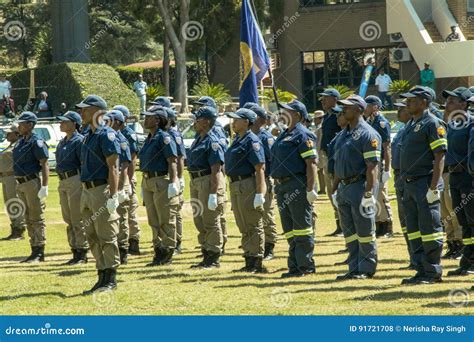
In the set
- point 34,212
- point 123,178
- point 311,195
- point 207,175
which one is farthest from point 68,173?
point 311,195

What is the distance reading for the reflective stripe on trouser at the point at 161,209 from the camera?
15.9 meters

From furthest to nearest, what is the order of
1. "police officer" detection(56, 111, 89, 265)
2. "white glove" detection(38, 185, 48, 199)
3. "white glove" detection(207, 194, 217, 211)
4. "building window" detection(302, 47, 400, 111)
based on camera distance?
1. "building window" detection(302, 47, 400, 111)
2. "white glove" detection(38, 185, 48, 199)
3. "police officer" detection(56, 111, 89, 265)
4. "white glove" detection(207, 194, 217, 211)

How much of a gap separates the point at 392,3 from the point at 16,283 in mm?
35455

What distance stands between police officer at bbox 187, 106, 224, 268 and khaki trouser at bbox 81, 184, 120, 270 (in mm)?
2314

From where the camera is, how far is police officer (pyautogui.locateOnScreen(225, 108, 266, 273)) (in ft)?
48.6

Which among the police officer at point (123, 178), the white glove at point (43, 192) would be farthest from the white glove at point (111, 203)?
the white glove at point (43, 192)

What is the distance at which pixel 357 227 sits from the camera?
1379 centimetres

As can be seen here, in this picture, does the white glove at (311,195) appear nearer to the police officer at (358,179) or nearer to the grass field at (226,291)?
the police officer at (358,179)

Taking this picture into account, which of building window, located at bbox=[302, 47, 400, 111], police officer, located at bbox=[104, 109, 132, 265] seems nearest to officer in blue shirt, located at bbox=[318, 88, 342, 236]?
police officer, located at bbox=[104, 109, 132, 265]

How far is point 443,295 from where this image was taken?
1223 cm


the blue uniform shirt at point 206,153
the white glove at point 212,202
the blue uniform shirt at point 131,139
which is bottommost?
the white glove at point 212,202

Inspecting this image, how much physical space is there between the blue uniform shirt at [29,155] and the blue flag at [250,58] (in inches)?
244

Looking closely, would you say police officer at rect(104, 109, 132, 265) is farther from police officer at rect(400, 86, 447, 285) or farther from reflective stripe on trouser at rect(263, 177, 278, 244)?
police officer at rect(400, 86, 447, 285)

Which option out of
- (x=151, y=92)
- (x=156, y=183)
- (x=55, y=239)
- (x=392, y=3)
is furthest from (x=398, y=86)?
(x=156, y=183)
